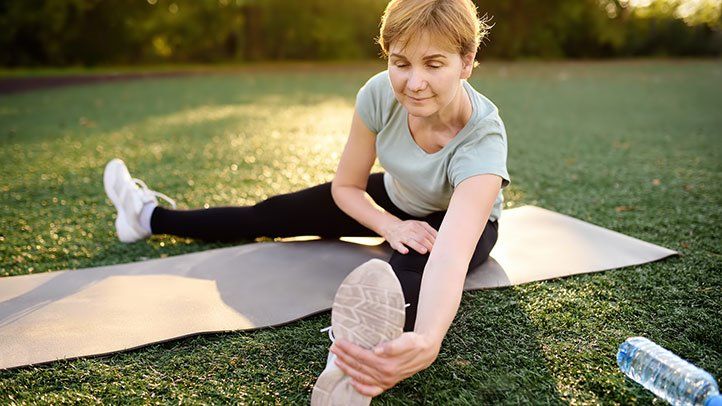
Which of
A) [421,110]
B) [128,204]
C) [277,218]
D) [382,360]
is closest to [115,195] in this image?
[128,204]

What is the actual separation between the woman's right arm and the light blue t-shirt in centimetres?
5

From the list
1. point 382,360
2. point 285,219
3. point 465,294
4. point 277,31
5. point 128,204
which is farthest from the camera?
point 277,31

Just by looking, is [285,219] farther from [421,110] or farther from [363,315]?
[363,315]

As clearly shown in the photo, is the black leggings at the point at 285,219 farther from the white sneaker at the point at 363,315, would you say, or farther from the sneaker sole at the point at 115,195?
the white sneaker at the point at 363,315

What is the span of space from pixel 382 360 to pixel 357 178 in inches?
43.2

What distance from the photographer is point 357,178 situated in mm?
2400

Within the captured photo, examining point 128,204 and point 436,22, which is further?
point 128,204

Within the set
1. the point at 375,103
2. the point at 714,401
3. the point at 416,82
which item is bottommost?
the point at 714,401

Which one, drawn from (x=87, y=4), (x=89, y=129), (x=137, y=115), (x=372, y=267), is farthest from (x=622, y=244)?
(x=87, y=4)

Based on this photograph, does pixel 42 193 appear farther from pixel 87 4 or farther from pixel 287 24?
pixel 287 24

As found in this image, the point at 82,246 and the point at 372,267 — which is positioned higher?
the point at 372,267

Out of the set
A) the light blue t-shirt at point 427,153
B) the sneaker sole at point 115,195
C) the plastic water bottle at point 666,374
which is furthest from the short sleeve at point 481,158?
the sneaker sole at point 115,195

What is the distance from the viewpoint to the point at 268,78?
1379cm

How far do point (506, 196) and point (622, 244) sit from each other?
1079mm
